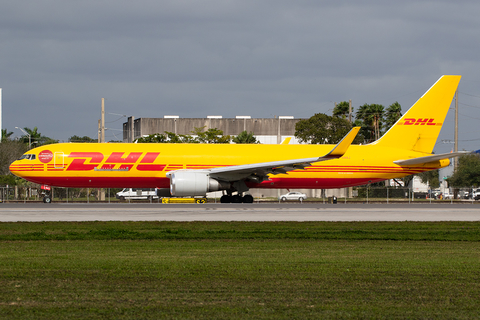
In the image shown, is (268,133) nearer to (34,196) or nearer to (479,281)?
(34,196)

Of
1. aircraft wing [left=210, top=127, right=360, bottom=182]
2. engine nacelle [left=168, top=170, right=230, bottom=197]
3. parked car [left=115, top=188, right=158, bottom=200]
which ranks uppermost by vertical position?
aircraft wing [left=210, top=127, right=360, bottom=182]

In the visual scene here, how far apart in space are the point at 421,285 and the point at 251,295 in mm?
2585

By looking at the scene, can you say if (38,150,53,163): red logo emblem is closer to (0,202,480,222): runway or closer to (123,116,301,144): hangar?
(0,202,480,222): runway

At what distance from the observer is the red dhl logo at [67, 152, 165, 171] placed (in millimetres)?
33344

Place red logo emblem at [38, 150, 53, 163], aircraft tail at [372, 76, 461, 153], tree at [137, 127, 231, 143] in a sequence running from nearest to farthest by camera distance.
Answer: red logo emblem at [38, 150, 53, 163] < aircraft tail at [372, 76, 461, 153] < tree at [137, 127, 231, 143]

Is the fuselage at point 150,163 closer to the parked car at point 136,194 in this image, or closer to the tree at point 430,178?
the parked car at point 136,194

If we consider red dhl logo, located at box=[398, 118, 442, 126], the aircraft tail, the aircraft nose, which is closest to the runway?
the aircraft nose

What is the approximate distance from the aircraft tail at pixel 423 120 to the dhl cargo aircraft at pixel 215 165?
0.10m

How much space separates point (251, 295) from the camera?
22.5 feet

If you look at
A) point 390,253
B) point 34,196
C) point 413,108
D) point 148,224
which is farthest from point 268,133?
point 390,253

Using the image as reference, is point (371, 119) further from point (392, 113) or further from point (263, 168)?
point (263, 168)

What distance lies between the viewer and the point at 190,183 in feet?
102

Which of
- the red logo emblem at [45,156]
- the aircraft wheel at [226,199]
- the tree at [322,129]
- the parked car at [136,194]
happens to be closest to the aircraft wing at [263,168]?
the aircraft wheel at [226,199]

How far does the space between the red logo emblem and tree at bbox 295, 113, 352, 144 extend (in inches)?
1612
